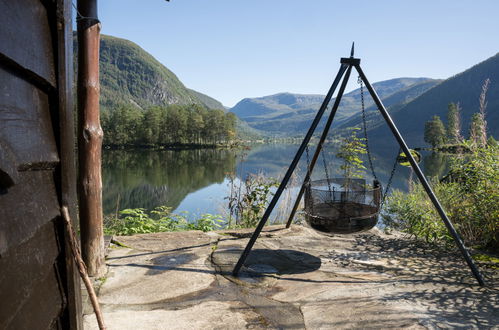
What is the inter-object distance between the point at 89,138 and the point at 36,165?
2539 millimetres

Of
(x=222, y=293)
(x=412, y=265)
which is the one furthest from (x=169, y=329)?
(x=412, y=265)

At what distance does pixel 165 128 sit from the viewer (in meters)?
59.0

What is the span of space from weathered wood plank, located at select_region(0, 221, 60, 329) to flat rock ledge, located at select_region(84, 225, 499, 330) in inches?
67.3

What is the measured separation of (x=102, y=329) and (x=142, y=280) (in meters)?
2.02

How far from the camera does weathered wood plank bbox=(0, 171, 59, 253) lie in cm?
68

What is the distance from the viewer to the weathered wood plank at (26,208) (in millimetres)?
684

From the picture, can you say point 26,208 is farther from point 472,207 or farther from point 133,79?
point 133,79

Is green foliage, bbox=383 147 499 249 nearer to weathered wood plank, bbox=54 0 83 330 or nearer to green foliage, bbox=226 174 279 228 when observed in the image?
green foliage, bbox=226 174 279 228

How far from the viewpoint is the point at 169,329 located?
240 cm

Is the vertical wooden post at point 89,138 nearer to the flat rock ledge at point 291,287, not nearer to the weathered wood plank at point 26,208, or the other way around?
the flat rock ledge at point 291,287

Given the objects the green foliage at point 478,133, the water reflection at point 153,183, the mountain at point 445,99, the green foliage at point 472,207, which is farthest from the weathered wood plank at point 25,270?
the mountain at point 445,99

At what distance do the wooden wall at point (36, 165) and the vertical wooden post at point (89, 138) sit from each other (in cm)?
226

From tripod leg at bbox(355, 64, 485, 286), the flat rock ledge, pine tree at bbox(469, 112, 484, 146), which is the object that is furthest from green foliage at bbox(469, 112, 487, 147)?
the flat rock ledge

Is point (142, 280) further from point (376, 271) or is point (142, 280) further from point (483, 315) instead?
point (483, 315)
